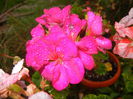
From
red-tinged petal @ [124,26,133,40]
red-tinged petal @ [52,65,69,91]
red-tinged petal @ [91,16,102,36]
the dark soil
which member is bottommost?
the dark soil

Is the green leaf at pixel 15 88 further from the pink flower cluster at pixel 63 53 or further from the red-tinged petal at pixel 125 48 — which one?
the red-tinged petal at pixel 125 48

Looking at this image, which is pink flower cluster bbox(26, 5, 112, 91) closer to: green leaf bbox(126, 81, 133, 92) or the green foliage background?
the green foliage background

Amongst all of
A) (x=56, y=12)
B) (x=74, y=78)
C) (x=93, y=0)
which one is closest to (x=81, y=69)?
(x=74, y=78)

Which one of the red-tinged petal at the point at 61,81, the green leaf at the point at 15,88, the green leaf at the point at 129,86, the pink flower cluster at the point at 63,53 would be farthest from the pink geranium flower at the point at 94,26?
the green leaf at the point at 129,86

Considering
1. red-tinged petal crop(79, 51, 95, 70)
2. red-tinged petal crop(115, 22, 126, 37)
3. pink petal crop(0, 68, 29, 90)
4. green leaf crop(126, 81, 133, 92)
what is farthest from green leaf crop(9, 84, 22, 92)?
green leaf crop(126, 81, 133, 92)

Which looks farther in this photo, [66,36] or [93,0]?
[93,0]

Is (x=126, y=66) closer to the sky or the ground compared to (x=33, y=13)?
closer to the ground

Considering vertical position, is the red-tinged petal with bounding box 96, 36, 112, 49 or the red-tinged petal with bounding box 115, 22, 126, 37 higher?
the red-tinged petal with bounding box 115, 22, 126, 37

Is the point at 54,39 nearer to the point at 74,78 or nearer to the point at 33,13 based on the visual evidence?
the point at 74,78
